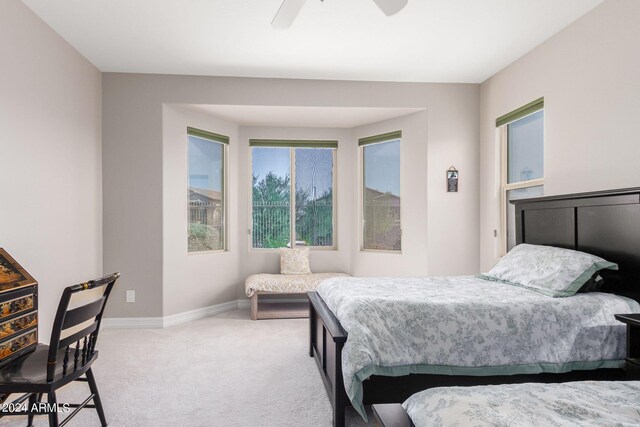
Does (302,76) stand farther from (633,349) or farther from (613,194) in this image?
(633,349)

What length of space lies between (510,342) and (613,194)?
3.97 ft

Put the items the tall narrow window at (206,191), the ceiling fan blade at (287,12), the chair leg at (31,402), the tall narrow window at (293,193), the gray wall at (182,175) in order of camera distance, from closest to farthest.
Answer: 1. the chair leg at (31,402)
2. the ceiling fan blade at (287,12)
3. the gray wall at (182,175)
4. the tall narrow window at (206,191)
5. the tall narrow window at (293,193)

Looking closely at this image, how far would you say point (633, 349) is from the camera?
2.02 m

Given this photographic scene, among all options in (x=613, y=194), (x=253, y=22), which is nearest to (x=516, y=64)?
(x=613, y=194)

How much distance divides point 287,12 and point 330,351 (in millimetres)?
2128

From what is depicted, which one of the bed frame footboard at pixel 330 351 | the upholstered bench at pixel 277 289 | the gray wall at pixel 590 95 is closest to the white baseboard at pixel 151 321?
the upholstered bench at pixel 277 289

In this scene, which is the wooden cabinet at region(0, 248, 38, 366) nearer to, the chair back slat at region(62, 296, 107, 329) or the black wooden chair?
the black wooden chair

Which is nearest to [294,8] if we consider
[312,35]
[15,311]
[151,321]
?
[312,35]

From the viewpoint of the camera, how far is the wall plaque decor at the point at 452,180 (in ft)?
14.8

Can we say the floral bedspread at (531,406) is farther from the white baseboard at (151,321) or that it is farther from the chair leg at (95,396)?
the white baseboard at (151,321)

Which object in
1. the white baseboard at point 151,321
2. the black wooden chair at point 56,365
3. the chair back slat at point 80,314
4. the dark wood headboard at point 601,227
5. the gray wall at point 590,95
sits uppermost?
the gray wall at point 590,95

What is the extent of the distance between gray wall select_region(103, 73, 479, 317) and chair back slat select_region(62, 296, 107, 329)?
227 centimetres

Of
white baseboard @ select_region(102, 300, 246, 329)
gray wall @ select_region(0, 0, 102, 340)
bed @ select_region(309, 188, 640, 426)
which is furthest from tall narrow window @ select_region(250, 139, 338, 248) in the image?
bed @ select_region(309, 188, 640, 426)

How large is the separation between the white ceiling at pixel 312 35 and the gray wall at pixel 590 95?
6.9 inches
